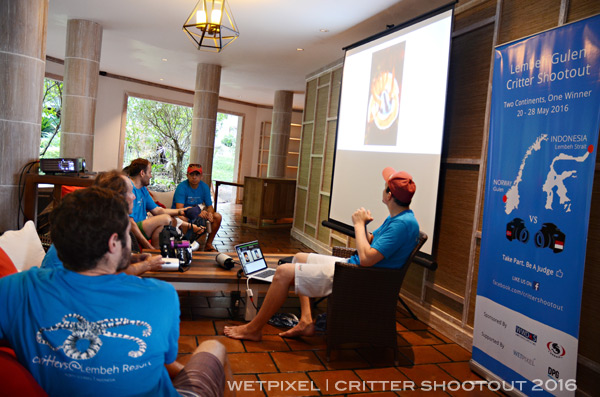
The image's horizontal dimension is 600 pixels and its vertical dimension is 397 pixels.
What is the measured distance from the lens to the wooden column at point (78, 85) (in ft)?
19.6

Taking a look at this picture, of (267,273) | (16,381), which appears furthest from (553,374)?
(16,381)

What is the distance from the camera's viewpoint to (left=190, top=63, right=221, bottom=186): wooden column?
8102 mm

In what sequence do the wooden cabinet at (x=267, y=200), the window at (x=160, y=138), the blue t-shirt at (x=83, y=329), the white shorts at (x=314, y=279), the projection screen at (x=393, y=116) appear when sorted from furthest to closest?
the window at (x=160, y=138)
the wooden cabinet at (x=267, y=200)
the projection screen at (x=393, y=116)
the white shorts at (x=314, y=279)
the blue t-shirt at (x=83, y=329)

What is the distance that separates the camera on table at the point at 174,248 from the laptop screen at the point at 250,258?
364 millimetres

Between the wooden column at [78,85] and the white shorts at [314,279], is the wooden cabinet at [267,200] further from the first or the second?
the white shorts at [314,279]

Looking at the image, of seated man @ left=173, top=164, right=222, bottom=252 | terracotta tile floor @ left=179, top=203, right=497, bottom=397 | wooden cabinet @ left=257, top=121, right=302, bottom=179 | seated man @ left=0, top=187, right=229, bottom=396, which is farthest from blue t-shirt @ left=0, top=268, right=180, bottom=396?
wooden cabinet @ left=257, top=121, right=302, bottom=179

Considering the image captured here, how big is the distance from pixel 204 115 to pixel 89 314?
24.0ft

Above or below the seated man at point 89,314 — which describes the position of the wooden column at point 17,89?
above

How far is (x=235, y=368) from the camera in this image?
8.37 ft

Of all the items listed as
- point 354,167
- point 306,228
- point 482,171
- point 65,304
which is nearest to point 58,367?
point 65,304

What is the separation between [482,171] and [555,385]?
4.87 ft

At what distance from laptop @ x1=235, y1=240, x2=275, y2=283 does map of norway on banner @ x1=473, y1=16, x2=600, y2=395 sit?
4.84 ft

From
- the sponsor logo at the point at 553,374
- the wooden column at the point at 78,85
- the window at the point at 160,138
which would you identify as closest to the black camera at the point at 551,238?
the sponsor logo at the point at 553,374

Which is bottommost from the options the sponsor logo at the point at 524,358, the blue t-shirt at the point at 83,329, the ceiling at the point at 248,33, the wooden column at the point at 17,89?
the sponsor logo at the point at 524,358
